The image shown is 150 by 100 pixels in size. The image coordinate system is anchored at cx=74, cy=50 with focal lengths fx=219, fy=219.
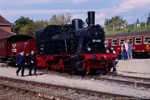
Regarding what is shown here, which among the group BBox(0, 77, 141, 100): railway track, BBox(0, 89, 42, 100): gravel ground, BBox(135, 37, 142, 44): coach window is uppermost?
BBox(135, 37, 142, 44): coach window

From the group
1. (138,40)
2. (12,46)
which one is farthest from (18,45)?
(138,40)

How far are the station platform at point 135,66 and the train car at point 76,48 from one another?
7.29 ft

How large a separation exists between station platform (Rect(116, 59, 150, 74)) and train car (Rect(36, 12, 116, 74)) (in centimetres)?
222

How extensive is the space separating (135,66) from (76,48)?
4.56 m

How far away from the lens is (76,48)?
13758 mm

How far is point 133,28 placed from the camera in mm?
36969

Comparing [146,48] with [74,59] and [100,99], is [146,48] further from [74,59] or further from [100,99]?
[100,99]

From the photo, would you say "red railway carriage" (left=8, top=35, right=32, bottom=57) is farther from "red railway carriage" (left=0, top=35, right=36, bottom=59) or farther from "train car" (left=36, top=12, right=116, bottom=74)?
"train car" (left=36, top=12, right=116, bottom=74)

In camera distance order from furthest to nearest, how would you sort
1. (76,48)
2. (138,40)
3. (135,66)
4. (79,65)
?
(138,40), (135,66), (76,48), (79,65)

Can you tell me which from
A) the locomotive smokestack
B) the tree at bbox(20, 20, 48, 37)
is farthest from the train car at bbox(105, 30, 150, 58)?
the tree at bbox(20, 20, 48, 37)

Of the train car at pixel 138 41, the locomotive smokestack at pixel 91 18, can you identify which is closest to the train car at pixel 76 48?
the locomotive smokestack at pixel 91 18

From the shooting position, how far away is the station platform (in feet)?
48.3

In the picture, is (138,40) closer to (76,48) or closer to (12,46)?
(76,48)

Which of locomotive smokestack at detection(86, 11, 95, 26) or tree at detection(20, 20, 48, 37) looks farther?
tree at detection(20, 20, 48, 37)
